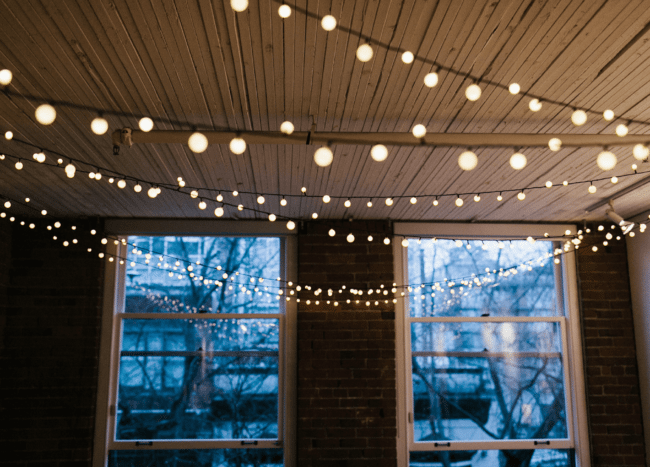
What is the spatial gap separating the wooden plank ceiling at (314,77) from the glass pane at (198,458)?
2.83 metres

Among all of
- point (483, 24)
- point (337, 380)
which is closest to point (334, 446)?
point (337, 380)

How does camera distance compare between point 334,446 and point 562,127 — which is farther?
point 334,446

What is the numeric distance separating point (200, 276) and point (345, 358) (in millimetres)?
1747

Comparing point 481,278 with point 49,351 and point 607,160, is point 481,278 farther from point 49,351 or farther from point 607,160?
point 49,351

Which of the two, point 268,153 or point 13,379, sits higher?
point 268,153

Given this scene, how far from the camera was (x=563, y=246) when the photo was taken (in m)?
6.10

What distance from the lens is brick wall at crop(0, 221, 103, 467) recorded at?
5.29 meters

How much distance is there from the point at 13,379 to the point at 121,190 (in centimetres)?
226

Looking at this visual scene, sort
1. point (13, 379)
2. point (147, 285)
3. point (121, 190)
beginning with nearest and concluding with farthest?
point (121, 190) → point (13, 379) → point (147, 285)

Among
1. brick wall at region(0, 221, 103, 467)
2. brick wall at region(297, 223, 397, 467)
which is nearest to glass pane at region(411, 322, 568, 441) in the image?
brick wall at region(297, 223, 397, 467)

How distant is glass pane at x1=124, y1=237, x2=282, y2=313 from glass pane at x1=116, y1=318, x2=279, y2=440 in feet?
0.55

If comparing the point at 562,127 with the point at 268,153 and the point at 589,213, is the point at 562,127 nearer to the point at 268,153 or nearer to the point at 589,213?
the point at 268,153

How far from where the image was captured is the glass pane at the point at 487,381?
5750 mm

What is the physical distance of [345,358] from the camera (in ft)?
18.4
